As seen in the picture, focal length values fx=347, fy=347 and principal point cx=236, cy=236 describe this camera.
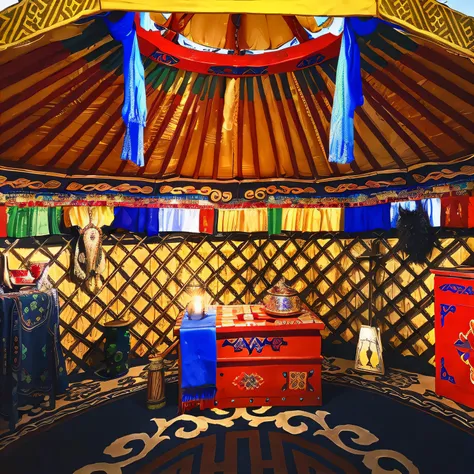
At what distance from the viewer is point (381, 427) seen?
8.50 feet

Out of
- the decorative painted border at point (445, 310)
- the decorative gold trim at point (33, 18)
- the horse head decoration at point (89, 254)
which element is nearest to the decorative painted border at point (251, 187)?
the horse head decoration at point (89, 254)

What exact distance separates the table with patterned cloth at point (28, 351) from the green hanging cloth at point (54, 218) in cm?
80

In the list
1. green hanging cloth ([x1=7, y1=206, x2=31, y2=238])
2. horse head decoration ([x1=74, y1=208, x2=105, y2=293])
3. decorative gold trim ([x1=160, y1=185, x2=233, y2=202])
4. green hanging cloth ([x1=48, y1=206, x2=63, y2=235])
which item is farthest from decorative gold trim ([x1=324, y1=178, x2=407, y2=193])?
green hanging cloth ([x1=7, y1=206, x2=31, y2=238])

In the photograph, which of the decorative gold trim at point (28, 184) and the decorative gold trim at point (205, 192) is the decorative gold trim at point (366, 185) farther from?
the decorative gold trim at point (28, 184)

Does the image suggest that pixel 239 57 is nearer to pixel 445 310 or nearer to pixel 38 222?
pixel 38 222

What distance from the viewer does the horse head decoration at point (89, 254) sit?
11.8 ft

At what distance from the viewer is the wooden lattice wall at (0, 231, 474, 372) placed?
11.9ft

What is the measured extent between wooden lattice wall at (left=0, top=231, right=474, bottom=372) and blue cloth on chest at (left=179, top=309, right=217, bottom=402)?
149 cm

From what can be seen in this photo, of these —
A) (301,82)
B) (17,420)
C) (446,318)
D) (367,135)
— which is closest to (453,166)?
(367,135)

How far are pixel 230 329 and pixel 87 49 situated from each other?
226cm

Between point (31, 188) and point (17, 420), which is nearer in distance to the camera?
point (17, 420)

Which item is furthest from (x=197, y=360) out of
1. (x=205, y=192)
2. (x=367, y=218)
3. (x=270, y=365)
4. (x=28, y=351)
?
(x=367, y=218)

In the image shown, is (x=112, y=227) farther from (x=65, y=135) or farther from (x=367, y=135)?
(x=367, y=135)

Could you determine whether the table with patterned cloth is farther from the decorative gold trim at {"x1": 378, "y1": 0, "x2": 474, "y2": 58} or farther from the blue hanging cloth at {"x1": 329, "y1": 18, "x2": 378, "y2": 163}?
the decorative gold trim at {"x1": 378, "y1": 0, "x2": 474, "y2": 58}
